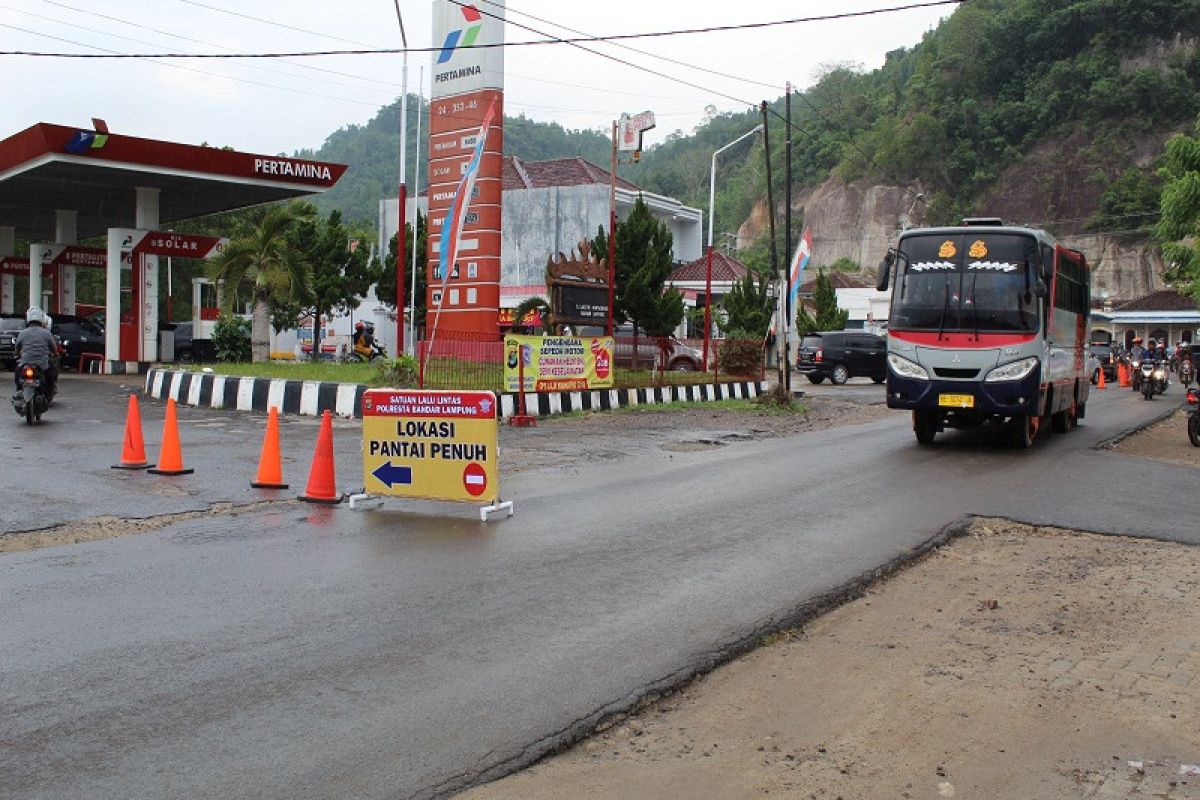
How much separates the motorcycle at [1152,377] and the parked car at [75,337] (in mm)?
31869

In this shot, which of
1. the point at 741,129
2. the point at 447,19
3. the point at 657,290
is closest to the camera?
the point at 447,19

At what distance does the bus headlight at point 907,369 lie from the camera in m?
15.9

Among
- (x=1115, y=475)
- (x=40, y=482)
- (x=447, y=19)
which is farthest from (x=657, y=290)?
(x=40, y=482)

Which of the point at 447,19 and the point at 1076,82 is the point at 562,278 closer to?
the point at 447,19

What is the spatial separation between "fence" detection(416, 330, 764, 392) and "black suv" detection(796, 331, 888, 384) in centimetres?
622

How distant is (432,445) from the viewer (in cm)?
993

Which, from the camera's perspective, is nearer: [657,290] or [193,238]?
[193,238]

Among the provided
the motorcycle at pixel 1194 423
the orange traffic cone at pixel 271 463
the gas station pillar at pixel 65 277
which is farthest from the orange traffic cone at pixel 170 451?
the gas station pillar at pixel 65 277

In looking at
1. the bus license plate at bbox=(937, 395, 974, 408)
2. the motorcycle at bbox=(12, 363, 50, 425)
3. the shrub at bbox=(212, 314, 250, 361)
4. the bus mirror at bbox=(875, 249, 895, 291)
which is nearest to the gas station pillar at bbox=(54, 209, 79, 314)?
the shrub at bbox=(212, 314, 250, 361)

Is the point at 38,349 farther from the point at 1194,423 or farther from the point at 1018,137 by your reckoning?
the point at 1018,137

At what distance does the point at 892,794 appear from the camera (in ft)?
13.5

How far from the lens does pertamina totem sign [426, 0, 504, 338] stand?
28250 millimetres

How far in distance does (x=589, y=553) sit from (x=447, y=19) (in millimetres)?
24381

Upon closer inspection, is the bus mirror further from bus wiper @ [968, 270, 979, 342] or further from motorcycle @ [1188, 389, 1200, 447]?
motorcycle @ [1188, 389, 1200, 447]
